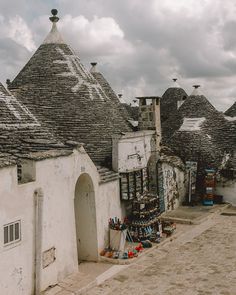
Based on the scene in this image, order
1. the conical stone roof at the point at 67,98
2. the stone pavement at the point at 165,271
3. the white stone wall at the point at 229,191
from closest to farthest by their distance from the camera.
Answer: the stone pavement at the point at 165,271, the conical stone roof at the point at 67,98, the white stone wall at the point at 229,191

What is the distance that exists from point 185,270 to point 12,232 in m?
4.54

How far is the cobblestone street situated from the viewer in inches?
366

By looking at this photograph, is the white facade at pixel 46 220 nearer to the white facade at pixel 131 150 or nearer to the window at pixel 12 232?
the window at pixel 12 232

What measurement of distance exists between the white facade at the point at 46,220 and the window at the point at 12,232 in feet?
0.24

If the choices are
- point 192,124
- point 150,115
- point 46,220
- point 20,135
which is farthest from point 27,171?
point 192,124

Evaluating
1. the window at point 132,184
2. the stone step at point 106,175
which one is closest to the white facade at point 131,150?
the window at point 132,184

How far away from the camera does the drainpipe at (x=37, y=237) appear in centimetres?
852

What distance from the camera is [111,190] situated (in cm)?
1225

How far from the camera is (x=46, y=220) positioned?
8.95m

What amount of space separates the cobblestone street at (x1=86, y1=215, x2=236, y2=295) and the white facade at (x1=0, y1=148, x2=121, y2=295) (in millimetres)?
1020

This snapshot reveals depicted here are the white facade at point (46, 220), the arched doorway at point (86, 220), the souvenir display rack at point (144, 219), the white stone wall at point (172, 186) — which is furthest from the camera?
the white stone wall at point (172, 186)

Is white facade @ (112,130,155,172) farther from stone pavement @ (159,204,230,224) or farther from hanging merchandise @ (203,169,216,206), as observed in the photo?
hanging merchandise @ (203,169,216,206)

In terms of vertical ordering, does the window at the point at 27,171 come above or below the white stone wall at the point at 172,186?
above

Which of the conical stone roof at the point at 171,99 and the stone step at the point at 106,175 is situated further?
the conical stone roof at the point at 171,99
